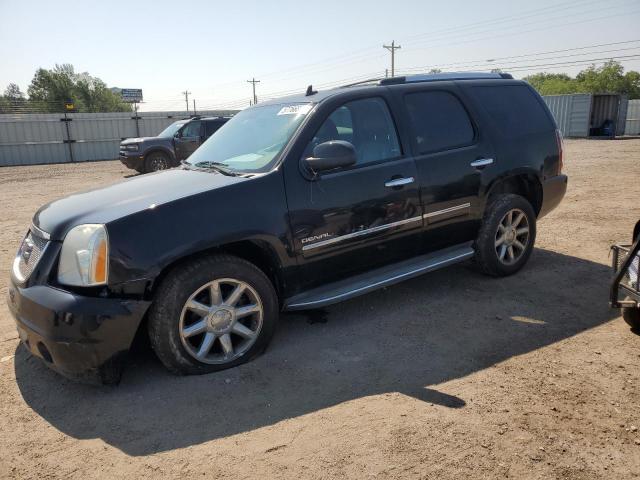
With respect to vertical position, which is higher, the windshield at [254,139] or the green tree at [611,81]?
the green tree at [611,81]

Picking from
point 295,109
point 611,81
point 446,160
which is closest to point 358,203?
point 295,109

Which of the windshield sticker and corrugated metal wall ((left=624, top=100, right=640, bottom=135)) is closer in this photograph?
the windshield sticker

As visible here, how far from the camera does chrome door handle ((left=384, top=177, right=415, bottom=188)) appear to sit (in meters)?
3.98

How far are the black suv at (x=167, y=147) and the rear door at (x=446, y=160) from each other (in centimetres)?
1162

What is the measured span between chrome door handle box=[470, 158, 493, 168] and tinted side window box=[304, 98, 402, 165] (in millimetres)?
854

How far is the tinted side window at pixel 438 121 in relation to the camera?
170 inches

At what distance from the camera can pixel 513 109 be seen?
5.03m

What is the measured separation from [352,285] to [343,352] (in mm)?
535

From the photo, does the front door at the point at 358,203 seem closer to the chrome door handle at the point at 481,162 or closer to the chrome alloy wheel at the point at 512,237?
the chrome door handle at the point at 481,162

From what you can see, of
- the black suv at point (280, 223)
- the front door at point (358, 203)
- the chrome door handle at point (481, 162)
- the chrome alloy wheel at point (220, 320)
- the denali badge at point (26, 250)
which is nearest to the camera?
the black suv at point (280, 223)

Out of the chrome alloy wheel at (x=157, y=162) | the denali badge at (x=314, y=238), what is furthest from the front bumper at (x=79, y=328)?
the chrome alloy wheel at (x=157, y=162)

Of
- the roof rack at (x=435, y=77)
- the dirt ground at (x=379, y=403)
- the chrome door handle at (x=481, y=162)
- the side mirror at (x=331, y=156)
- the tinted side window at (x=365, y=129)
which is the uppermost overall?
the roof rack at (x=435, y=77)

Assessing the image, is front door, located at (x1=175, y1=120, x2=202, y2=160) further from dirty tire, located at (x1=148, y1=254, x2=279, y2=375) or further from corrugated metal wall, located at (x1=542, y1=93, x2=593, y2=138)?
corrugated metal wall, located at (x1=542, y1=93, x2=593, y2=138)

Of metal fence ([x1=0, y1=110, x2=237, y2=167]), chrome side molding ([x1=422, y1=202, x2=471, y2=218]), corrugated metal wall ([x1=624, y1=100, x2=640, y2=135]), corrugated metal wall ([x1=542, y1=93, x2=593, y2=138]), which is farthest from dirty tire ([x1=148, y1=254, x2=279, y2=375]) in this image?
corrugated metal wall ([x1=624, y1=100, x2=640, y2=135])
